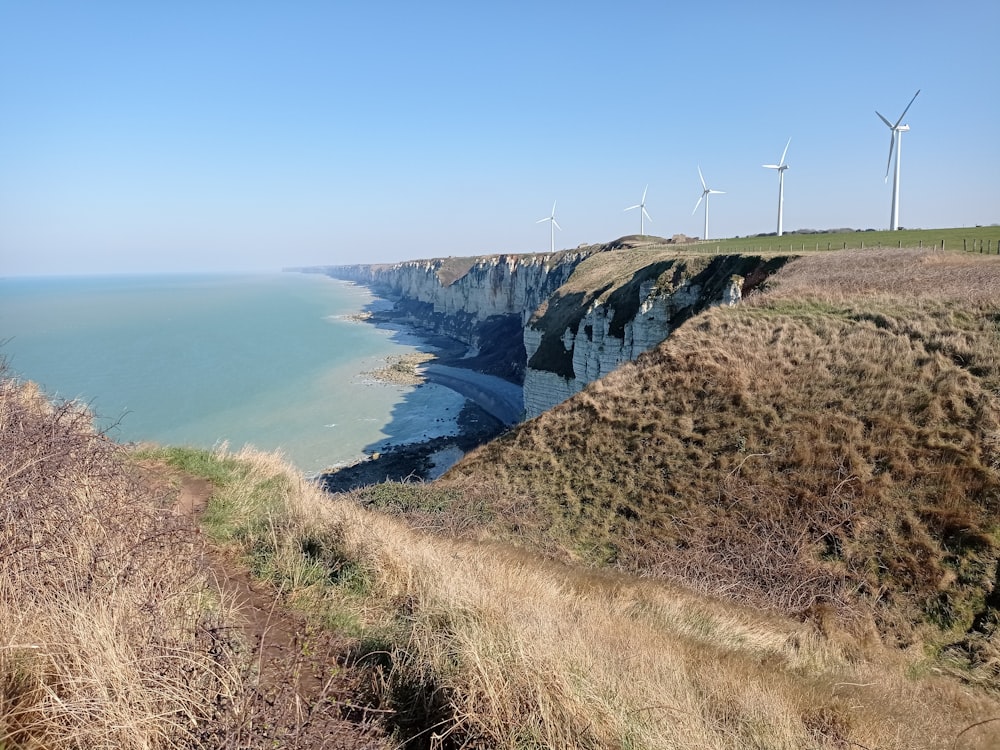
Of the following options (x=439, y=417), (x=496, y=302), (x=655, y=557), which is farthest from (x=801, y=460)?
(x=496, y=302)

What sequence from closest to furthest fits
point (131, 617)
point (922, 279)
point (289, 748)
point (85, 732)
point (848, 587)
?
1. point (85, 732)
2. point (289, 748)
3. point (131, 617)
4. point (848, 587)
5. point (922, 279)

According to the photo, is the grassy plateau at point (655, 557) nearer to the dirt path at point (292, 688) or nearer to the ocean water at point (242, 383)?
the dirt path at point (292, 688)

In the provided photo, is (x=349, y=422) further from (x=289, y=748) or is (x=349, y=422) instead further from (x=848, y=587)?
(x=289, y=748)

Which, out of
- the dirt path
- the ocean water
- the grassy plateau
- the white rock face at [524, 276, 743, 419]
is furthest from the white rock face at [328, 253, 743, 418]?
the dirt path

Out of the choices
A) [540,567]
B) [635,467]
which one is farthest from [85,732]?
[635,467]

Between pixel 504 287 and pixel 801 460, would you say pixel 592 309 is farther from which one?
pixel 504 287

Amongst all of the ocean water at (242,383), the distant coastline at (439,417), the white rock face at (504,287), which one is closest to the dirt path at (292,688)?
the distant coastline at (439,417)
